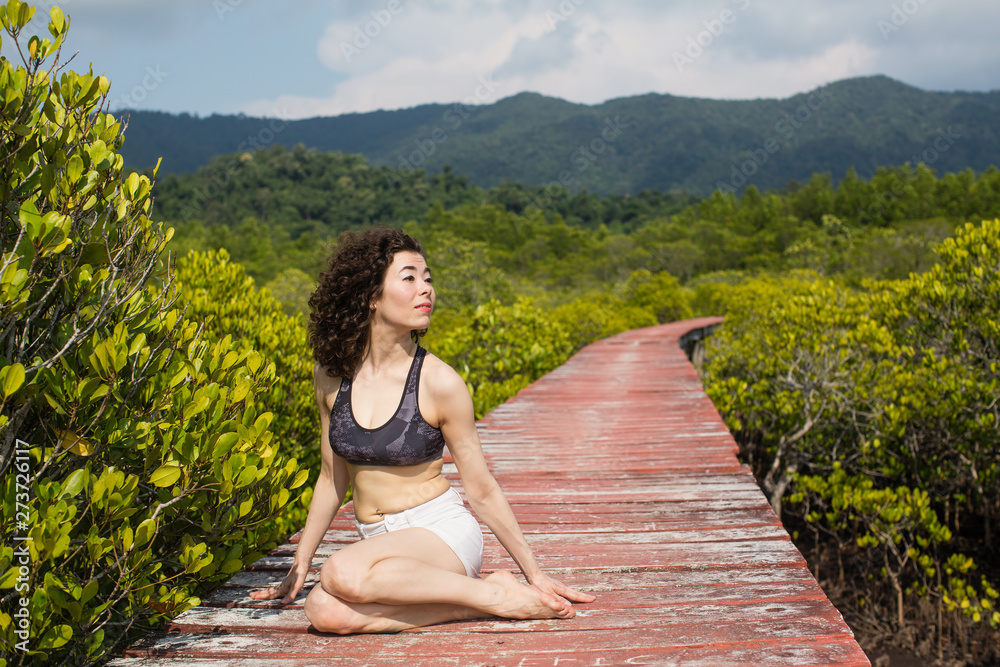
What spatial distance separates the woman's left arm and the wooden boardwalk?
0.53 feet

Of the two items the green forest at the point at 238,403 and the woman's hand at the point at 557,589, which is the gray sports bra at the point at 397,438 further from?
the woman's hand at the point at 557,589

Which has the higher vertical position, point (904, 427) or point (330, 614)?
point (330, 614)

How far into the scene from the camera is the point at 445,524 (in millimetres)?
2457

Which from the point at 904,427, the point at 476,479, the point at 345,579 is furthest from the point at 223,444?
the point at 904,427

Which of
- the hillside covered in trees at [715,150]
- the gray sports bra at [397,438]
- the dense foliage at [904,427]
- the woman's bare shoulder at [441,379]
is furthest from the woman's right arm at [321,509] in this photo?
the hillside covered in trees at [715,150]

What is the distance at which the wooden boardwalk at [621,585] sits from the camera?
2.13 m

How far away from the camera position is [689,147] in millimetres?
191125

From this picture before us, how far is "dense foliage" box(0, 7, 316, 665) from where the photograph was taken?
5.86ft

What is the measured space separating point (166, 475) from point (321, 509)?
680mm

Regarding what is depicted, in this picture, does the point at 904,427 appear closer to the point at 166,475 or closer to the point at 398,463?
the point at 398,463

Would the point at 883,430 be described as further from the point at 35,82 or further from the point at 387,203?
the point at 387,203

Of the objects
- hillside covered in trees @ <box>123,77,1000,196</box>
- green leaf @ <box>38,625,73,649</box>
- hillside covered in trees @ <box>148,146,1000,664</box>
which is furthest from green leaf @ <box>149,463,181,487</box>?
hillside covered in trees @ <box>123,77,1000,196</box>

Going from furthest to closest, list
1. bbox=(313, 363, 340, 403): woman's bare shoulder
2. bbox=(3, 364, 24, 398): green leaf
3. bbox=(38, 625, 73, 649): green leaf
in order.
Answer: bbox=(313, 363, 340, 403): woman's bare shoulder
bbox=(38, 625, 73, 649): green leaf
bbox=(3, 364, 24, 398): green leaf

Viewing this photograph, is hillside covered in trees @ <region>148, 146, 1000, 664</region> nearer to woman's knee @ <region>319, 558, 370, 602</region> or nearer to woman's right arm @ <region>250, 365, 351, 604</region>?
woman's right arm @ <region>250, 365, 351, 604</region>
